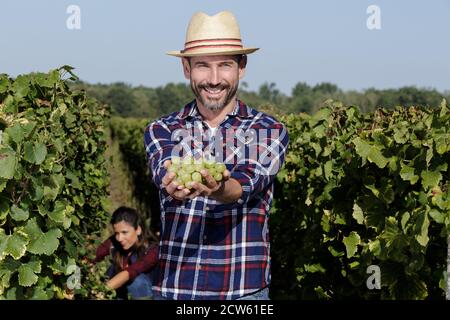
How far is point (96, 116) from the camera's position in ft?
30.1

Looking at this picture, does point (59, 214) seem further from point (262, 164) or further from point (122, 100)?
point (122, 100)

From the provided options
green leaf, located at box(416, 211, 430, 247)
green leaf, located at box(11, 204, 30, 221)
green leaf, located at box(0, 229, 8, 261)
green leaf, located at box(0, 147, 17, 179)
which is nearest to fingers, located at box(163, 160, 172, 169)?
green leaf, located at box(0, 147, 17, 179)

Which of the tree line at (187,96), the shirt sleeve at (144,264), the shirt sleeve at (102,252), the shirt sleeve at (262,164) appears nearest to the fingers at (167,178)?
the shirt sleeve at (262,164)

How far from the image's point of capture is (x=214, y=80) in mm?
3826

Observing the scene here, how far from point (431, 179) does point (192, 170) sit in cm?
137

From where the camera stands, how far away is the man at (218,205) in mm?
3846

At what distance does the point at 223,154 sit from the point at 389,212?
1.31 meters

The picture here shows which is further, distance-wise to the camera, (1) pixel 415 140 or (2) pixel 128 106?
(2) pixel 128 106

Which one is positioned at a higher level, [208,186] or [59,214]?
[208,186]

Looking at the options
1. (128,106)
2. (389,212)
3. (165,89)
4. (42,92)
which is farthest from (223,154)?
(165,89)

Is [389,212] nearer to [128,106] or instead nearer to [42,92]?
[42,92]

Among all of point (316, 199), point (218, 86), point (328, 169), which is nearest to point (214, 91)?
point (218, 86)

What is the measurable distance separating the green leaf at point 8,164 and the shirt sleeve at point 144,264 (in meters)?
4.10

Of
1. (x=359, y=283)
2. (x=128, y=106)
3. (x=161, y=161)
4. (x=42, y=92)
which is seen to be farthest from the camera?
(x=128, y=106)
